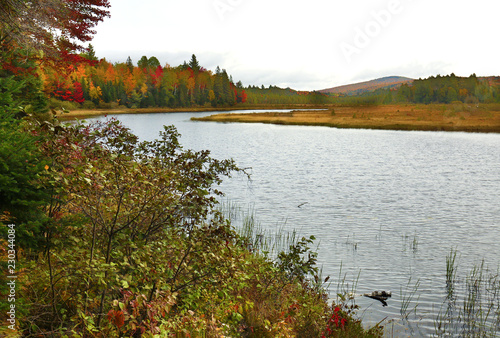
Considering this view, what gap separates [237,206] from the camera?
60.2 ft

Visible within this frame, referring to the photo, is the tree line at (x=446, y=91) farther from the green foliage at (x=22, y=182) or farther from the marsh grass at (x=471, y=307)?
the green foliage at (x=22, y=182)

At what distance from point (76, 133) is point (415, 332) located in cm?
805

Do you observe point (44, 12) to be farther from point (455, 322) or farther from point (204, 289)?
point (455, 322)

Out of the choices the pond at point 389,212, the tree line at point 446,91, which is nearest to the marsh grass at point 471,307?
the pond at point 389,212

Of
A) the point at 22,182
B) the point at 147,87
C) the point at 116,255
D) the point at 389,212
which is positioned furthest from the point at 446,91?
the point at 22,182

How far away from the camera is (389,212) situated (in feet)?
60.0

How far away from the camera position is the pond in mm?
11078

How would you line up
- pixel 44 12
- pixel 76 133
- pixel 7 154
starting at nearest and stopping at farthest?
pixel 7 154
pixel 76 133
pixel 44 12

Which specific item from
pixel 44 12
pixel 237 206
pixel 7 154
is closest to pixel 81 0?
pixel 44 12

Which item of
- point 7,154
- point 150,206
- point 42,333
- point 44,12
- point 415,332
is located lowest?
point 415,332

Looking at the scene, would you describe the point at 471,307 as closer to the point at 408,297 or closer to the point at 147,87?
the point at 408,297

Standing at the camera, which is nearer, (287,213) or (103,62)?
(287,213)

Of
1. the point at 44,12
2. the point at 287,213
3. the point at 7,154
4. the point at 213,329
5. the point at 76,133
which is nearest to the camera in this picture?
the point at 7,154

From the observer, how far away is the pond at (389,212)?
1108 centimetres
